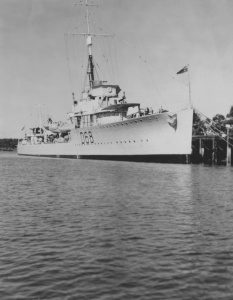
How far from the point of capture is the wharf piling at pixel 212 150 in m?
44.2

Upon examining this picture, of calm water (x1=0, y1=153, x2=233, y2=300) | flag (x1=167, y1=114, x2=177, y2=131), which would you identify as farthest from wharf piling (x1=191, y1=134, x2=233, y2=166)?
calm water (x1=0, y1=153, x2=233, y2=300)

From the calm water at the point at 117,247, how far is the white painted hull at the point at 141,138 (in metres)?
21.9

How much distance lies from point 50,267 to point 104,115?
41.7m

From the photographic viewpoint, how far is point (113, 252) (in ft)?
29.3

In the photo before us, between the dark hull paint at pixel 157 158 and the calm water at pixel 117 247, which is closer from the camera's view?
the calm water at pixel 117 247

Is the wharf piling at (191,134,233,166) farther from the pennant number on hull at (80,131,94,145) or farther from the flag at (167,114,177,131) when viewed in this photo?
the pennant number on hull at (80,131,94,145)

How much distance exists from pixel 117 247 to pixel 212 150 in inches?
1512

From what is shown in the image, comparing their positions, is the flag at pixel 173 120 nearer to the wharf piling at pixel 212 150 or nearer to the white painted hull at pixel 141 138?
the white painted hull at pixel 141 138

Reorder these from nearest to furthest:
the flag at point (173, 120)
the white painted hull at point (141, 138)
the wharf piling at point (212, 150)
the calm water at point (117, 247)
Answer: the calm water at point (117, 247) < the flag at point (173, 120) < the white painted hull at point (141, 138) < the wharf piling at point (212, 150)

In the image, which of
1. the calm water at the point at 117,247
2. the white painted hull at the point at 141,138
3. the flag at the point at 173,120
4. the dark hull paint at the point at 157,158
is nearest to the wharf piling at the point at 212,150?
the dark hull paint at the point at 157,158

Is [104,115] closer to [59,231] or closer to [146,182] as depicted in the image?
[146,182]

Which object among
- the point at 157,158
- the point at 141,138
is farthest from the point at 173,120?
the point at 157,158

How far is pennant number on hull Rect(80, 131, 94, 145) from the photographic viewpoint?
5103 centimetres

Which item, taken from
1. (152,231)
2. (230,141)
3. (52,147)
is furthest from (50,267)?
(52,147)
